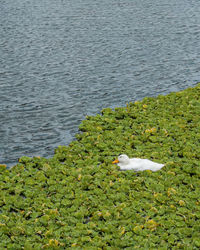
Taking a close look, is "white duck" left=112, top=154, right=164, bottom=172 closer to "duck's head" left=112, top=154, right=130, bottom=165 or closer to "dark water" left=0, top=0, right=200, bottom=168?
"duck's head" left=112, top=154, right=130, bottom=165

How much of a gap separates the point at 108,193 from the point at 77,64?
12.1 metres

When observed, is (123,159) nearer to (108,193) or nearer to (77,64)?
(108,193)

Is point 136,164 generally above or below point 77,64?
below

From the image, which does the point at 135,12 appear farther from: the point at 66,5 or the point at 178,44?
the point at 178,44

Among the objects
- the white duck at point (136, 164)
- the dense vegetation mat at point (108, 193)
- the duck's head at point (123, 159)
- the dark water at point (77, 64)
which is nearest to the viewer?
the dense vegetation mat at point (108, 193)

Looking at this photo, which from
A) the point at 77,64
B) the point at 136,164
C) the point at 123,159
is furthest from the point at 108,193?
the point at 77,64

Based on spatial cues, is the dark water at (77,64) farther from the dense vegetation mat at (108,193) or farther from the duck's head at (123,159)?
the duck's head at (123,159)

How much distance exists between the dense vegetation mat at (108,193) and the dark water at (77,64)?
5.08 feet

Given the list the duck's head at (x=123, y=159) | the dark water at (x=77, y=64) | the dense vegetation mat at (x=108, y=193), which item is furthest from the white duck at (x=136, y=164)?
the dark water at (x=77, y=64)

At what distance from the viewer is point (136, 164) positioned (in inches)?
438

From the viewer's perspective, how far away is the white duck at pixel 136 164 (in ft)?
36.0

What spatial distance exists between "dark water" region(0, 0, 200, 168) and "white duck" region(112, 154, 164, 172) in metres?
2.64

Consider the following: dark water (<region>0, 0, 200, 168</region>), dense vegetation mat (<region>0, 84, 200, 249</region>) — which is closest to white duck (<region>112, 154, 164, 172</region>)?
dense vegetation mat (<region>0, 84, 200, 249</region>)

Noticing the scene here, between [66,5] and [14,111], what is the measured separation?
2371 cm
